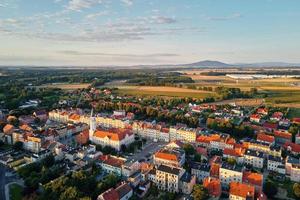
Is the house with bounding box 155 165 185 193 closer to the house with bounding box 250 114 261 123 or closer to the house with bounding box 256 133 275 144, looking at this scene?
the house with bounding box 256 133 275 144

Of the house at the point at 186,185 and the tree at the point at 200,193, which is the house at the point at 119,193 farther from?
the tree at the point at 200,193

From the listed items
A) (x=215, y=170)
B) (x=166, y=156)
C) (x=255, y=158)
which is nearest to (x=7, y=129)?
(x=166, y=156)

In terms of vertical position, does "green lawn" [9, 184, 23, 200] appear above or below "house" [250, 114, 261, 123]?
below

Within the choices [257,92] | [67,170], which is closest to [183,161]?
[67,170]

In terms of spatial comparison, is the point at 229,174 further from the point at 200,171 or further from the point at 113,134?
the point at 113,134

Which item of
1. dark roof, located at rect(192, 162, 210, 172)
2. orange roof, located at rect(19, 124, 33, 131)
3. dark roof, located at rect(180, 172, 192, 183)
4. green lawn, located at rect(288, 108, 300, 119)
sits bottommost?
dark roof, located at rect(180, 172, 192, 183)

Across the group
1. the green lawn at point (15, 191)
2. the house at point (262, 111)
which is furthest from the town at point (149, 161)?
the house at point (262, 111)

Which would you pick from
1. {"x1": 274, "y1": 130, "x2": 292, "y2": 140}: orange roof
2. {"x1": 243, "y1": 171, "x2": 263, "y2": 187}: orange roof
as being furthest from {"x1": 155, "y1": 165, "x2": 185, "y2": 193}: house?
{"x1": 274, "y1": 130, "x2": 292, "y2": 140}: orange roof
